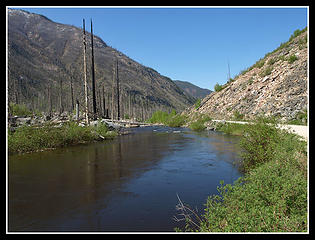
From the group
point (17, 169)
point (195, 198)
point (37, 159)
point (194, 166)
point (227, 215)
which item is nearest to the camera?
point (227, 215)

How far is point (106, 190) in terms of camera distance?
7.92m

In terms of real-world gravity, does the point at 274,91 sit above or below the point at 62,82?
below

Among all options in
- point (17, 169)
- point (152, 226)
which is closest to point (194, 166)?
point (152, 226)

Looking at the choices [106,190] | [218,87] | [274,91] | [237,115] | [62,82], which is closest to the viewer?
[106,190]

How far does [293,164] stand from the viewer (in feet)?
20.7

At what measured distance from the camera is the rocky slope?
27922mm

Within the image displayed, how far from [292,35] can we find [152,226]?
52869mm

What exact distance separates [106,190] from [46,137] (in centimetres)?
1052

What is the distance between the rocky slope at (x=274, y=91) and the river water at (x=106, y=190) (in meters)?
19.6

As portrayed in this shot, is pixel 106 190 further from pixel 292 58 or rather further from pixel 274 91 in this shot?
pixel 292 58

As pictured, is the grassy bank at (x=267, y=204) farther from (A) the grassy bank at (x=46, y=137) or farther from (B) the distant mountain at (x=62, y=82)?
(B) the distant mountain at (x=62, y=82)

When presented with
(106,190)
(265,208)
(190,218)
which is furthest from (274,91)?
(265,208)

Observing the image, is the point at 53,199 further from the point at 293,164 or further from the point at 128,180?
the point at 293,164

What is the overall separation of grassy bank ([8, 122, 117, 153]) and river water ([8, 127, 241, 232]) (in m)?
1.43
